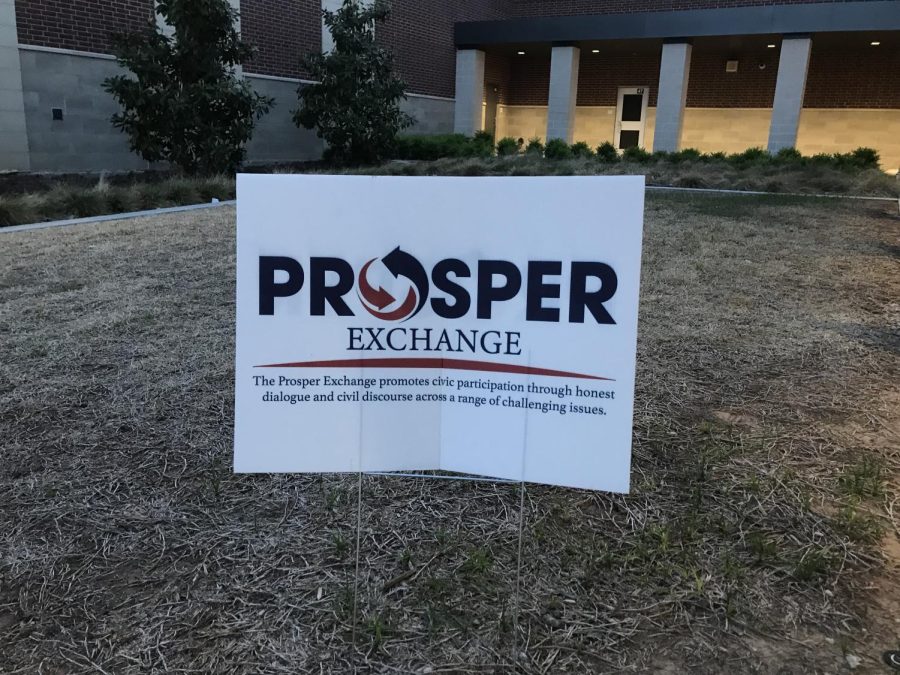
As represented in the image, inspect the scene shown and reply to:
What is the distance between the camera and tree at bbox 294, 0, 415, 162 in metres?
18.0

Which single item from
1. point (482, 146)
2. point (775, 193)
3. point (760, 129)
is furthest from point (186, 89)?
point (760, 129)

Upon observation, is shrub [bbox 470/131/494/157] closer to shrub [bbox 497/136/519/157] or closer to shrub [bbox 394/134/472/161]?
shrub [bbox 394/134/472/161]

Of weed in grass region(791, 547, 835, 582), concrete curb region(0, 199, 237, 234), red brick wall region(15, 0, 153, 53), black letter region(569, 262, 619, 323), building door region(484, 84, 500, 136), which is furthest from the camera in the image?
building door region(484, 84, 500, 136)

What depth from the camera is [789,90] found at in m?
22.1

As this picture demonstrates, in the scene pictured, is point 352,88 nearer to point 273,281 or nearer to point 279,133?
point 279,133

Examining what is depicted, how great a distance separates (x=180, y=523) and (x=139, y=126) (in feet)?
42.5

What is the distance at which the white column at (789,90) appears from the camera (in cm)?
2180

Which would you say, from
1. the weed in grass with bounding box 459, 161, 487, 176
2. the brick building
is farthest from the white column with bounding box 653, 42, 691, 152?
the weed in grass with bounding box 459, 161, 487, 176

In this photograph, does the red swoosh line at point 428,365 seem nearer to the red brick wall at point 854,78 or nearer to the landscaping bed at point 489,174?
the landscaping bed at point 489,174

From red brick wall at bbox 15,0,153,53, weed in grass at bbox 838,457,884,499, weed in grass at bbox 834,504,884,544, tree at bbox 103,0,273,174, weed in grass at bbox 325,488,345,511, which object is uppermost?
red brick wall at bbox 15,0,153,53

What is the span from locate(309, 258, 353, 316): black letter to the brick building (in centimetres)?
1370

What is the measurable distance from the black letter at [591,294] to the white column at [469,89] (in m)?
26.0

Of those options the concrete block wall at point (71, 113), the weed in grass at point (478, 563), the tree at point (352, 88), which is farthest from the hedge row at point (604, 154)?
the weed in grass at point (478, 563)

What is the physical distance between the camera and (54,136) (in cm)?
1413
